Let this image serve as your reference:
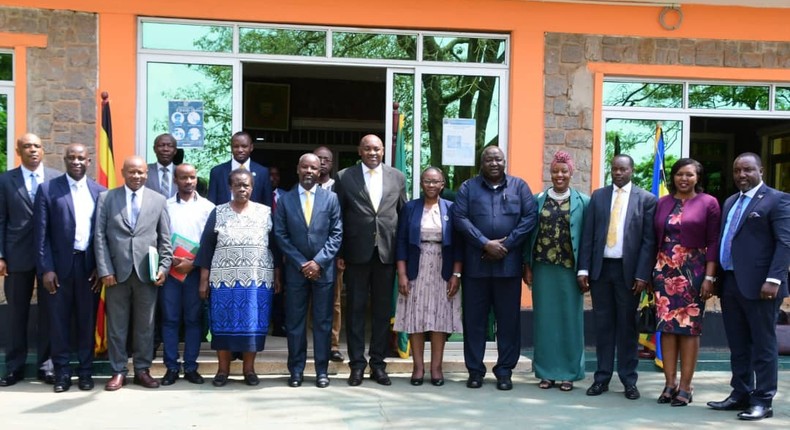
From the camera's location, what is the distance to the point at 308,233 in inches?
241

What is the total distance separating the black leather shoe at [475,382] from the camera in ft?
20.9

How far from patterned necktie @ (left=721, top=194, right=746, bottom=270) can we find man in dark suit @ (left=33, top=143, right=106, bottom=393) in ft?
15.1

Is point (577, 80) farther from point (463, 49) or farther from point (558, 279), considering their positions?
point (558, 279)

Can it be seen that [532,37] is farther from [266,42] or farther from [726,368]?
[726,368]

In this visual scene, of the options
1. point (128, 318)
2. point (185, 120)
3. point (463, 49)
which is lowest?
point (128, 318)

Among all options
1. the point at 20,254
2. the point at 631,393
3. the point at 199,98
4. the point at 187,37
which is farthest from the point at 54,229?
the point at 631,393

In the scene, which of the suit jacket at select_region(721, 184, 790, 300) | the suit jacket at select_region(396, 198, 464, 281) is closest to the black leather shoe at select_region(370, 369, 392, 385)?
the suit jacket at select_region(396, 198, 464, 281)

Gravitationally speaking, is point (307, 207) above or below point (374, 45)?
below

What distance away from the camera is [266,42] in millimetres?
7664

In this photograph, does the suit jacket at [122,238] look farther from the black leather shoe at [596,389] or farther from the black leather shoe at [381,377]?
the black leather shoe at [596,389]

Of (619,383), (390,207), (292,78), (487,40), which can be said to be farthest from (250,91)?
(619,383)

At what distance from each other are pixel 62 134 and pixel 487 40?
4.08 m

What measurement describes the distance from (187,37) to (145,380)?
10.7 ft

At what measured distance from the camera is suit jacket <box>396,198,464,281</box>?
6.29m
